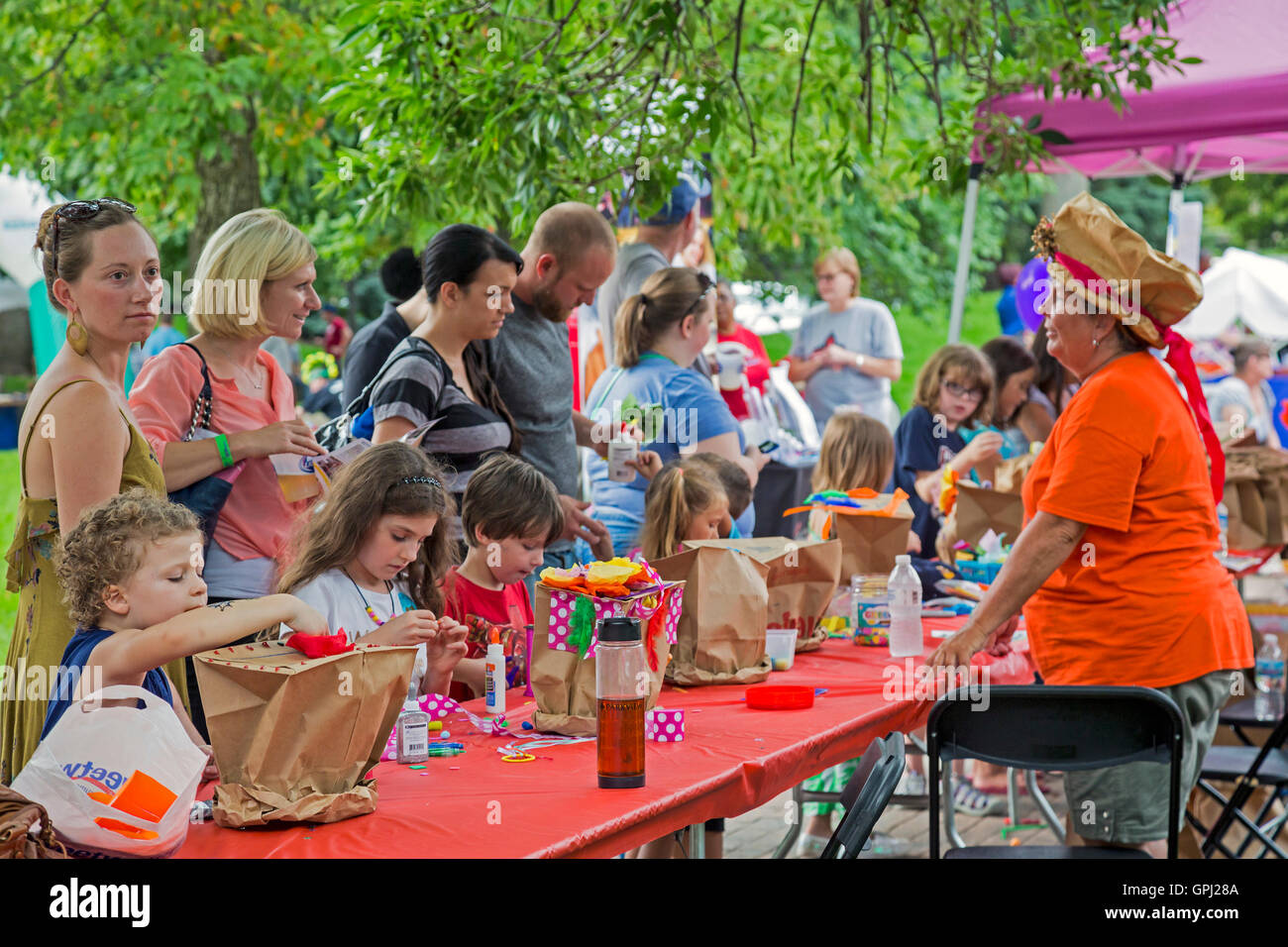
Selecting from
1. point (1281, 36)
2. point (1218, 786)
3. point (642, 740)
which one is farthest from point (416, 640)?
point (1281, 36)

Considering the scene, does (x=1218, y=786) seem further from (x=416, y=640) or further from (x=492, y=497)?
(x=416, y=640)

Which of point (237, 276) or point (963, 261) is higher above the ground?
point (963, 261)

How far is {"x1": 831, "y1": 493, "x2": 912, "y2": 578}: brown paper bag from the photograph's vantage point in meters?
4.06

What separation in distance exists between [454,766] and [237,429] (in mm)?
1069

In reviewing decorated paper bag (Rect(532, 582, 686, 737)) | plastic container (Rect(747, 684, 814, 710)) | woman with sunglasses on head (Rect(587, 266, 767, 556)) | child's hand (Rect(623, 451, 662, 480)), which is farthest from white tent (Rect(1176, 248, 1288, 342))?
decorated paper bag (Rect(532, 582, 686, 737))

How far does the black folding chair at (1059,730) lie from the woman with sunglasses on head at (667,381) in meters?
1.82

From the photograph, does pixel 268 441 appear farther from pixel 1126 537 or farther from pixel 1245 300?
pixel 1245 300

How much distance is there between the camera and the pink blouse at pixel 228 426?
2943 millimetres

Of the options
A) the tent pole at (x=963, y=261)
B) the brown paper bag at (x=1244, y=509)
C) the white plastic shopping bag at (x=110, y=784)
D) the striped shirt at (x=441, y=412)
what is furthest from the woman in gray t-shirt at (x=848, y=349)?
the white plastic shopping bag at (x=110, y=784)

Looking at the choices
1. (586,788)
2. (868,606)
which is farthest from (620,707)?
(868,606)

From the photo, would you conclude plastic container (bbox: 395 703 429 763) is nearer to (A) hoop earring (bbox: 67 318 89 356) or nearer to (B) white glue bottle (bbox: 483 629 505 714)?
(B) white glue bottle (bbox: 483 629 505 714)

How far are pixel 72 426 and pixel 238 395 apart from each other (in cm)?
68

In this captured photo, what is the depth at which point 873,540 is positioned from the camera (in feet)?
13.3
